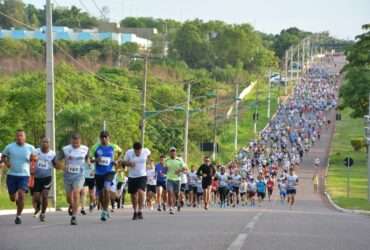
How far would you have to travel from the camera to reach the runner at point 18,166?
2184 cm

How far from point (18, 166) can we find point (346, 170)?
65.1m

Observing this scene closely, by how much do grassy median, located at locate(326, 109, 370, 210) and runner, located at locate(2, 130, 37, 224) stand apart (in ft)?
80.4

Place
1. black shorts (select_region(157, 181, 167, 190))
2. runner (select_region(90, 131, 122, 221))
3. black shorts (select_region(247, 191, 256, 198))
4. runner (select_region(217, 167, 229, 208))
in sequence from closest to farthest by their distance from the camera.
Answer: runner (select_region(90, 131, 122, 221)), black shorts (select_region(157, 181, 167, 190)), runner (select_region(217, 167, 229, 208)), black shorts (select_region(247, 191, 256, 198))

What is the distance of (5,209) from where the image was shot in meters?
30.1

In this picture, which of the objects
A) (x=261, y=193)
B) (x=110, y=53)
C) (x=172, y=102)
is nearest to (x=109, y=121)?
(x=261, y=193)

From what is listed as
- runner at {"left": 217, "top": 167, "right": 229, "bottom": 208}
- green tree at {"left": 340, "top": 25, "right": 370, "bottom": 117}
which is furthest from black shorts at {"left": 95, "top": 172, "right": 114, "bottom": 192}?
green tree at {"left": 340, "top": 25, "right": 370, "bottom": 117}

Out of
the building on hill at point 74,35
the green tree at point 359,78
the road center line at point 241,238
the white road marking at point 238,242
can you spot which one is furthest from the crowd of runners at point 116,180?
the building on hill at point 74,35

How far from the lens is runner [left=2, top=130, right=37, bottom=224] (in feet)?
71.7

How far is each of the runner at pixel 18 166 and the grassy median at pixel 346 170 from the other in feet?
80.4

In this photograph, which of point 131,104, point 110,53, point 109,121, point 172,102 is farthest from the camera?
point 110,53

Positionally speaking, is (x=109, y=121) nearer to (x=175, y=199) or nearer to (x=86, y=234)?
(x=175, y=199)

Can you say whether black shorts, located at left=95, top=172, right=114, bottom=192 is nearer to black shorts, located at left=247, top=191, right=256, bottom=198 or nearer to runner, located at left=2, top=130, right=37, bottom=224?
runner, located at left=2, top=130, right=37, bottom=224

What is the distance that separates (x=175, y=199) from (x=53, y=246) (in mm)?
15000

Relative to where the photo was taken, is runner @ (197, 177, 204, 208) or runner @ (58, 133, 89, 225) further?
runner @ (197, 177, 204, 208)
